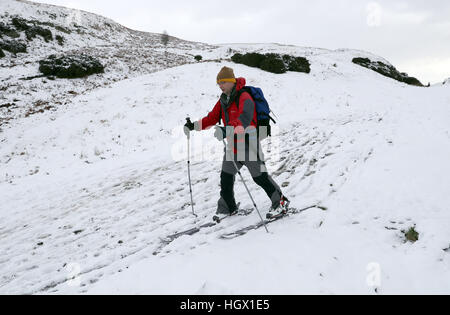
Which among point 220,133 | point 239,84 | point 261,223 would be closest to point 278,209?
point 261,223

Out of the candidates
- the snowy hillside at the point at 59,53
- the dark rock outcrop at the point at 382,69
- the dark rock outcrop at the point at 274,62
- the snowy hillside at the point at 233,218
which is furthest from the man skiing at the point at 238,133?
the dark rock outcrop at the point at 382,69

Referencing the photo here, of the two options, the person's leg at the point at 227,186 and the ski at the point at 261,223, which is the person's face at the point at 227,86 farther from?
the ski at the point at 261,223

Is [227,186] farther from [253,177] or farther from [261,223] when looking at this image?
[261,223]

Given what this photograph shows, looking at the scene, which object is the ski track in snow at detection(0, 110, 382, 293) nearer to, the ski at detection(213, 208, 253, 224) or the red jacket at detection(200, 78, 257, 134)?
the ski at detection(213, 208, 253, 224)

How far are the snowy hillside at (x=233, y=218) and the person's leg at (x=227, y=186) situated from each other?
37 centimetres

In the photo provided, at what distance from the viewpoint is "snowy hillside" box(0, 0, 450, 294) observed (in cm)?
341

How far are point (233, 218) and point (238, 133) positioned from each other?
1843 millimetres

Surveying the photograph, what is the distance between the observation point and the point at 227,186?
17.0ft

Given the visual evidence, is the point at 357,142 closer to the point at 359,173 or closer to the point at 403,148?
the point at 403,148

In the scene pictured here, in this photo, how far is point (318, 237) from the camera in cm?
417

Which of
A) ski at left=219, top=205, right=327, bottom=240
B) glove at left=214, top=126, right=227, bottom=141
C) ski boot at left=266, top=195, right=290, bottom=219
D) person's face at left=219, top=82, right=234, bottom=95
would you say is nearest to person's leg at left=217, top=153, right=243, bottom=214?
glove at left=214, top=126, right=227, bottom=141

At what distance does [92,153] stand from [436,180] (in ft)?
38.8

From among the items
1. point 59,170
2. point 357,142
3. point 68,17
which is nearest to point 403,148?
point 357,142

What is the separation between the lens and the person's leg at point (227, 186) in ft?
16.4
